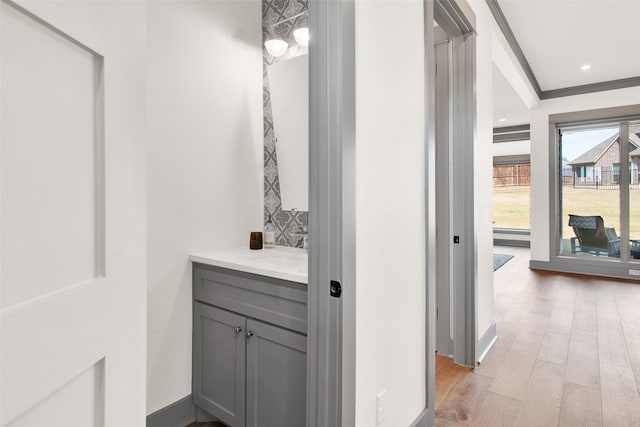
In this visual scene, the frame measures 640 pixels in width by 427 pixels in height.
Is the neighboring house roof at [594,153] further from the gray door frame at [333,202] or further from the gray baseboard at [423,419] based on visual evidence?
the gray door frame at [333,202]

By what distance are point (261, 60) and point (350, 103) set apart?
147cm

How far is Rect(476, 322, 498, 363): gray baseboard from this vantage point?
2518mm

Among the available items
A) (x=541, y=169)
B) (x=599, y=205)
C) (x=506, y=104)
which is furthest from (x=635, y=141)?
(x=506, y=104)

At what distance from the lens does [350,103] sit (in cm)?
118

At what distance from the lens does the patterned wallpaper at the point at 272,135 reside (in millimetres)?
2273

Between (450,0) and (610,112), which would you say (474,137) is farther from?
(610,112)

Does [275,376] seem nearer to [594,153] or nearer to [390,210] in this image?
[390,210]

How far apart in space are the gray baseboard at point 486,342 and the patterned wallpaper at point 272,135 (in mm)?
1498

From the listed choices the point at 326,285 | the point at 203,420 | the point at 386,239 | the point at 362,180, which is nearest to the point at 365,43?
the point at 362,180

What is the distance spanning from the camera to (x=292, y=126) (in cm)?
222

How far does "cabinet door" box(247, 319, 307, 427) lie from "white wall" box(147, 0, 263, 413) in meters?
0.53

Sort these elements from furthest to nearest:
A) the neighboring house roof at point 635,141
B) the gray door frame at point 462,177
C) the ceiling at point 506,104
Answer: the neighboring house roof at point 635,141 < the ceiling at point 506,104 < the gray door frame at point 462,177

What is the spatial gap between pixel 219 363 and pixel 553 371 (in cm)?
215

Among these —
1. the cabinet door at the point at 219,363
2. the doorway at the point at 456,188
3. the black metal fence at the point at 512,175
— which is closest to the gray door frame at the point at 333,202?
the cabinet door at the point at 219,363
